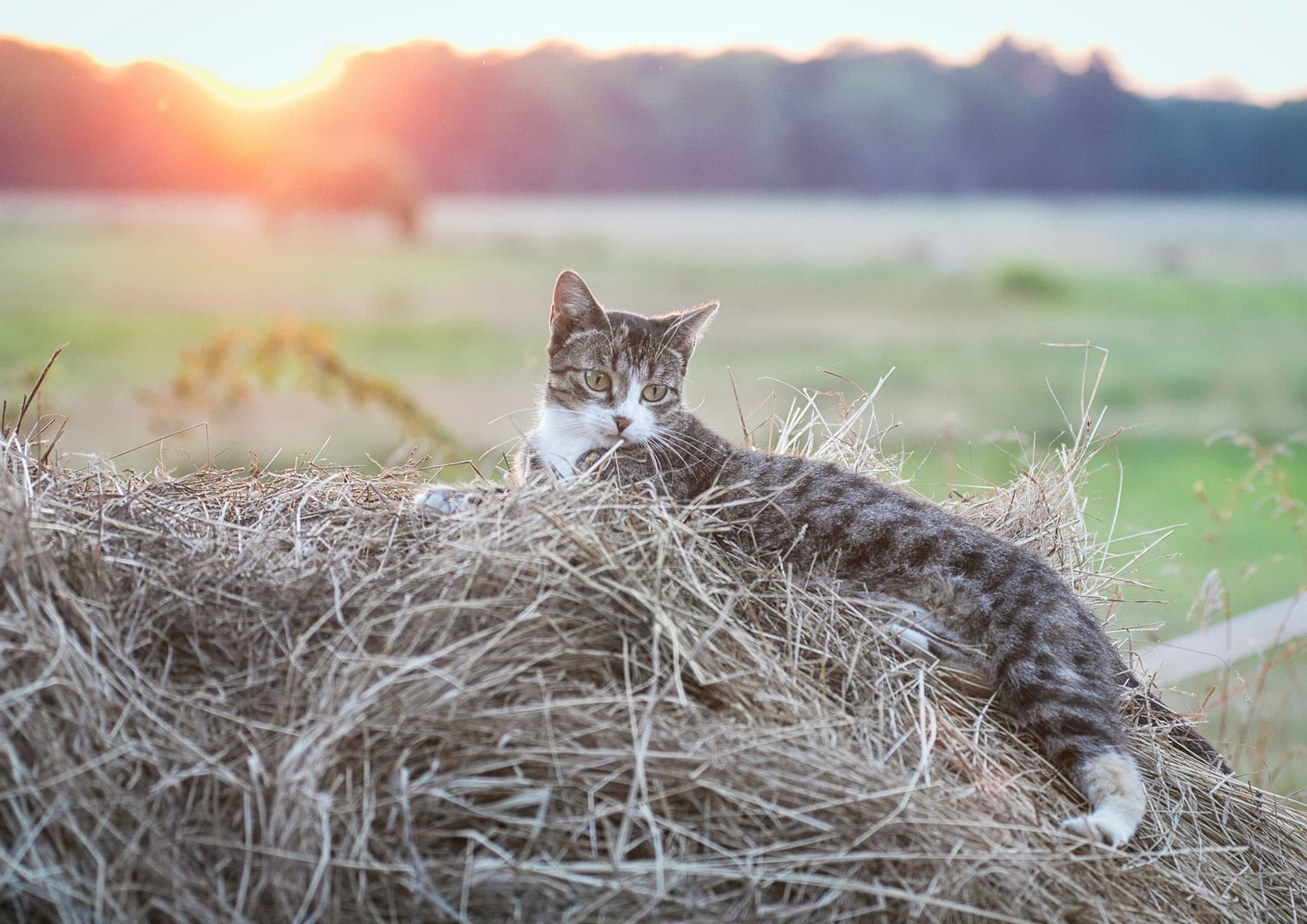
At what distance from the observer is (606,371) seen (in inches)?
90.6

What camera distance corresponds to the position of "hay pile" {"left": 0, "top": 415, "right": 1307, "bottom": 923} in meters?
1.06

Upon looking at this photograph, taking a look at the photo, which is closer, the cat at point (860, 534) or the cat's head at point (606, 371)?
the cat at point (860, 534)

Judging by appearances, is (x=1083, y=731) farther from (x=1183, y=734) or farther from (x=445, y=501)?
(x=445, y=501)

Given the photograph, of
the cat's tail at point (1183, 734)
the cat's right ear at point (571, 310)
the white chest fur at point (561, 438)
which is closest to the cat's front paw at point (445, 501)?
the white chest fur at point (561, 438)

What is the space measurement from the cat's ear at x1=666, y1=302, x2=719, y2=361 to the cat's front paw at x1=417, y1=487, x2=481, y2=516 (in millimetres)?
838

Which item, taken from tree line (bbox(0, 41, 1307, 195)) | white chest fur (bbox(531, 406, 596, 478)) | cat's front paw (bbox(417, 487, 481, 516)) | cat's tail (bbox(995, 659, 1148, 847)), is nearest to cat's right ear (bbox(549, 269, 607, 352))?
white chest fur (bbox(531, 406, 596, 478))

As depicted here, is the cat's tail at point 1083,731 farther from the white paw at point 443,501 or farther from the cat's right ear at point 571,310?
the cat's right ear at point 571,310

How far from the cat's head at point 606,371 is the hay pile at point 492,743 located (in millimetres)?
638

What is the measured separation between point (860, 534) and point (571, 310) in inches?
37.1

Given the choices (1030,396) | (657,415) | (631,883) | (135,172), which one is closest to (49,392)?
(135,172)

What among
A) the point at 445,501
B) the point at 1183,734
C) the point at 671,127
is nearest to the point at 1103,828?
the point at 1183,734

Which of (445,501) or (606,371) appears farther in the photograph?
(606,371)

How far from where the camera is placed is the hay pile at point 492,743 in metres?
1.06

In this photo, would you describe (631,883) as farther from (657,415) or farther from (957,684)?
(657,415)
